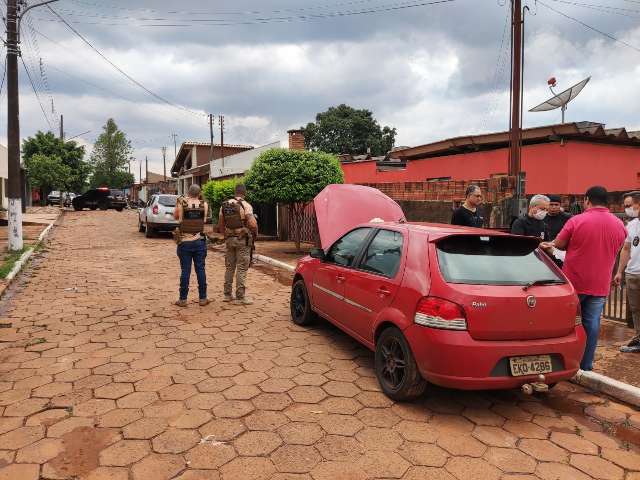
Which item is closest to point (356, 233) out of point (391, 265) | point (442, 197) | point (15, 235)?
point (391, 265)

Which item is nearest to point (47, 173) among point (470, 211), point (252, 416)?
point (470, 211)

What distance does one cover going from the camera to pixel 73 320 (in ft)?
19.3

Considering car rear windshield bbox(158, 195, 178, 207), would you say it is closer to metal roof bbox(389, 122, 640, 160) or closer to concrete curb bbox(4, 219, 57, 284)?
concrete curb bbox(4, 219, 57, 284)

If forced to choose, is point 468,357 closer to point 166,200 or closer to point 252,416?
point 252,416

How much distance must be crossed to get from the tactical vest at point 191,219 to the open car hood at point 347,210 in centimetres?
194

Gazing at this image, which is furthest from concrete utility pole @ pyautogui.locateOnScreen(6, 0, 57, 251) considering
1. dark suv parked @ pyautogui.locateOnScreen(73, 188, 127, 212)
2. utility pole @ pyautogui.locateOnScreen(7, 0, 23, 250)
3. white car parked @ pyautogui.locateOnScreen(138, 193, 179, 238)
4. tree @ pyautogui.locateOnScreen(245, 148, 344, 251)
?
dark suv parked @ pyautogui.locateOnScreen(73, 188, 127, 212)

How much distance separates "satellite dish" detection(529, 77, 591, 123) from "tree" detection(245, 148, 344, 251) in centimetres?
691

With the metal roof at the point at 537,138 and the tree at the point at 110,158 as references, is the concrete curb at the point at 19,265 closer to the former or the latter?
the metal roof at the point at 537,138

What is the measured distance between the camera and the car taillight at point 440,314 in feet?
10.7

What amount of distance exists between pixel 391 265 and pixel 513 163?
6892 millimetres

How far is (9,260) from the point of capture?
9758mm

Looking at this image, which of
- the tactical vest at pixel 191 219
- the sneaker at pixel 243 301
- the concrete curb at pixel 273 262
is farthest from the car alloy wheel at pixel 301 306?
the concrete curb at pixel 273 262

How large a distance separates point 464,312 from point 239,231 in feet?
13.4

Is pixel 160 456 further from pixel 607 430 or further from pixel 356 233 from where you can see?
pixel 607 430
